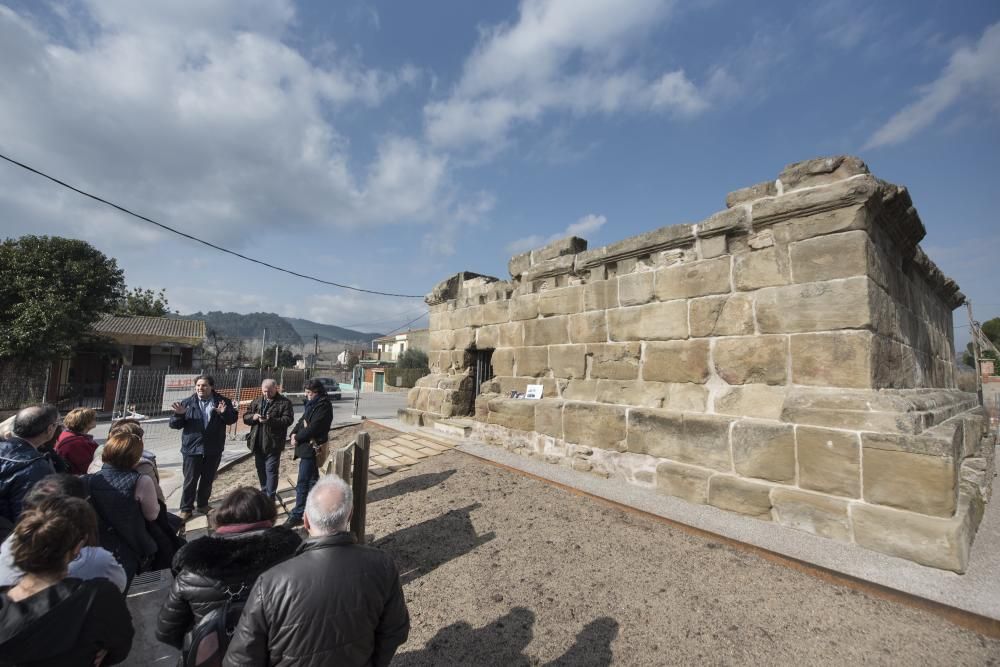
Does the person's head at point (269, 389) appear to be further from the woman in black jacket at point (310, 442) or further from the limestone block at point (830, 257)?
the limestone block at point (830, 257)

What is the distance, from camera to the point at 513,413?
21.5 feet

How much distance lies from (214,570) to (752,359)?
455 centimetres

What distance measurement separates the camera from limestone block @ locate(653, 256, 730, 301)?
4.59 meters

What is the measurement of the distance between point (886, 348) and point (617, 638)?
3.56m

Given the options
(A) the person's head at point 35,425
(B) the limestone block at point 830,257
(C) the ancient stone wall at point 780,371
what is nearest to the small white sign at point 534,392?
(C) the ancient stone wall at point 780,371

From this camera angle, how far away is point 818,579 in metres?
2.85

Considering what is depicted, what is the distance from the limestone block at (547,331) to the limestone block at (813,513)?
3.28 meters

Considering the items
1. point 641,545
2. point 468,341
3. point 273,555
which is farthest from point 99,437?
point 641,545

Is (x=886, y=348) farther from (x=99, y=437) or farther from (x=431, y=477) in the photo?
(x=99, y=437)

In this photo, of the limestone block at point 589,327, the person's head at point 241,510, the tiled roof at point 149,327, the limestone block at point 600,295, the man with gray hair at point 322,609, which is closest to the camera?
the man with gray hair at point 322,609

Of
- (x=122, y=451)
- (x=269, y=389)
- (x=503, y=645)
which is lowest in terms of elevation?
(x=503, y=645)

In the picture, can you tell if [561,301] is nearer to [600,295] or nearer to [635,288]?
[600,295]

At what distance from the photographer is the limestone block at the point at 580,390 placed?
5764mm

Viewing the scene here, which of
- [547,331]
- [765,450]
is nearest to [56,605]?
[765,450]
